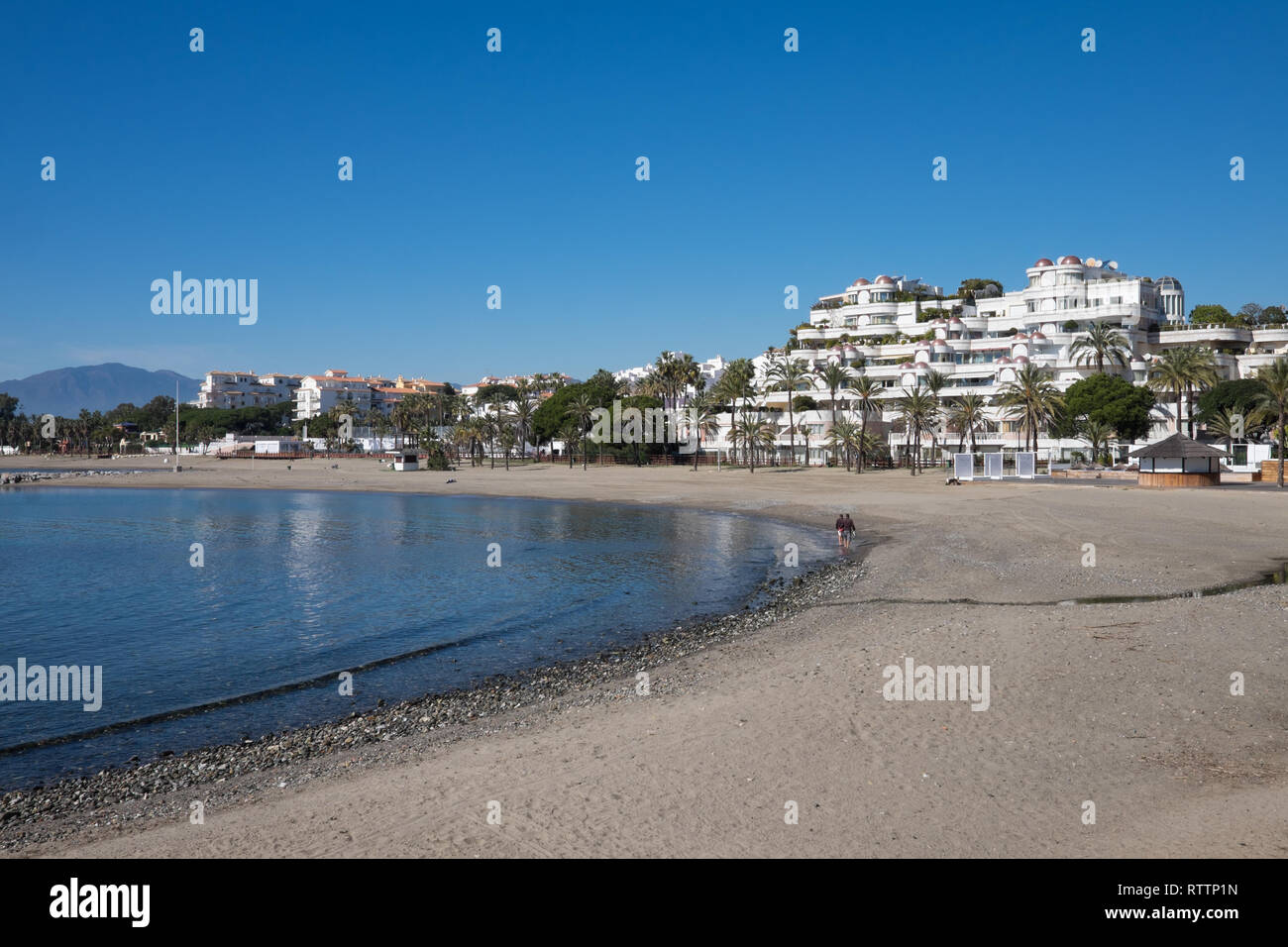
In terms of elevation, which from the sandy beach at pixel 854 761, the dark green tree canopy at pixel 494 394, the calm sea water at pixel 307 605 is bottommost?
the calm sea water at pixel 307 605

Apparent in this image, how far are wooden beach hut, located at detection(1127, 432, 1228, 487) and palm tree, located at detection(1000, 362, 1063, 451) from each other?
17042mm

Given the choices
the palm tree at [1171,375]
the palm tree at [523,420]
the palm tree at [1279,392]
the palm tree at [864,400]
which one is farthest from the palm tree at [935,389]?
the palm tree at [523,420]

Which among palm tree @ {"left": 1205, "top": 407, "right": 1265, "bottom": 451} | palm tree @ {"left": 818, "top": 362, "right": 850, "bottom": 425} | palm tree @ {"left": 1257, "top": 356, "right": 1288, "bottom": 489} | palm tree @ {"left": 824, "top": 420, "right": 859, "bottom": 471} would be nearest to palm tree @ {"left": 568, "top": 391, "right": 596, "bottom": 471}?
palm tree @ {"left": 818, "top": 362, "right": 850, "bottom": 425}

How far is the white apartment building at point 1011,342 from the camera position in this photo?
84.1 metres

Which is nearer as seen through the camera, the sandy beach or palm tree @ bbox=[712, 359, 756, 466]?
the sandy beach

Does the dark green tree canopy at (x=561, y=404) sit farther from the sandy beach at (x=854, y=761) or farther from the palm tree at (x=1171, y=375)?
the sandy beach at (x=854, y=761)

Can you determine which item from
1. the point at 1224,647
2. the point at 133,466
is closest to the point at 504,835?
the point at 1224,647

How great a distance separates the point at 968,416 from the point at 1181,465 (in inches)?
948

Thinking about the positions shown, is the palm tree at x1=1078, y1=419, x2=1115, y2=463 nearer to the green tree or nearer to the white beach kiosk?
the white beach kiosk

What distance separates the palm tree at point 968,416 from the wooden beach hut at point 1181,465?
22.1 m

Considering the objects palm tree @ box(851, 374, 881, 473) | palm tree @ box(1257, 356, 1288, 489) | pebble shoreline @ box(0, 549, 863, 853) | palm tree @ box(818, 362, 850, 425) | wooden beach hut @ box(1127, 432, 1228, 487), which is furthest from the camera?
palm tree @ box(818, 362, 850, 425)

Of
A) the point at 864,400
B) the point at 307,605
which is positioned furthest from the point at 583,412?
the point at 307,605

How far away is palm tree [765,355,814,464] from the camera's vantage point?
87.5m
